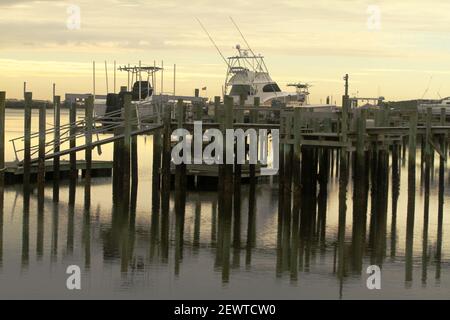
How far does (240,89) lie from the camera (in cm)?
5138

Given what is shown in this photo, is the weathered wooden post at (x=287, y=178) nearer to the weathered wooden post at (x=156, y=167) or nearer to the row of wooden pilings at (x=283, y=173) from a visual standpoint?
the row of wooden pilings at (x=283, y=173)

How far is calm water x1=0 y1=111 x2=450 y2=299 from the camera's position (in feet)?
65.3

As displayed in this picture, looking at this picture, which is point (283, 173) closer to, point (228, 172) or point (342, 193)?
point (228, 172)

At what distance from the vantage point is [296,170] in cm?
2644

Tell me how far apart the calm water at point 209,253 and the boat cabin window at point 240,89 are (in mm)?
18870

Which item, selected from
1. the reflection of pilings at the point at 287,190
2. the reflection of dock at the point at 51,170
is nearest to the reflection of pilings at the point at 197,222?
the reflection of pilings at the point at 287,190

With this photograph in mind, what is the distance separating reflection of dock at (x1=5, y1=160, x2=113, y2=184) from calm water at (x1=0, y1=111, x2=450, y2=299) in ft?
8.07

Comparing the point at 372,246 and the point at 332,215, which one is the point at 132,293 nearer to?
the point at 372,246

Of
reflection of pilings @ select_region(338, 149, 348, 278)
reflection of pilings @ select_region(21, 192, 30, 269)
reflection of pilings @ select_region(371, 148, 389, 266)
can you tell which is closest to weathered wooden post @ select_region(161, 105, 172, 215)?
reflection of pilings @ select_region(21, 192, 30, 269)

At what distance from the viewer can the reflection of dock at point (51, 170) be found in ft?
114

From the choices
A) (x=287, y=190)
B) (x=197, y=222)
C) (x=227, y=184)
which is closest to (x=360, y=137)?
(x=287, y=190)

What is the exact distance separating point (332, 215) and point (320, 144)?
3367mm

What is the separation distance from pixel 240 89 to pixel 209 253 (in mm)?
28602

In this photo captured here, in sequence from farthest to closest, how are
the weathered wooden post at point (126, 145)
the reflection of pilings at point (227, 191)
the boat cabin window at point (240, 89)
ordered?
1. the boat cabin window at point (240, 89)
2. the weathered wooden post at point (126, 145)
3. the reflection of pilings at point (227, 191)
